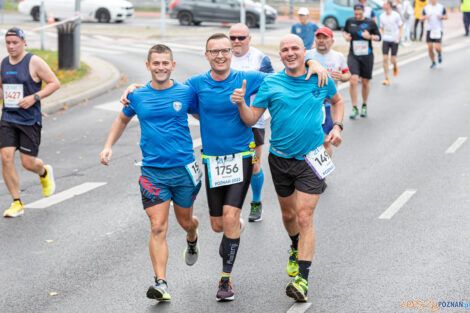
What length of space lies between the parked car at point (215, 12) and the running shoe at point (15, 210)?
2720cm

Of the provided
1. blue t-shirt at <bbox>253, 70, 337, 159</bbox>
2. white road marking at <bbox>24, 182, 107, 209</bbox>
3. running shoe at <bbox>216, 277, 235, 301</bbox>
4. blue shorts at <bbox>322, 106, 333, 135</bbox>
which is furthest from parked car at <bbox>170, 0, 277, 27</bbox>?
running shoe at <bbox>216, 277, 235, 301</bbox>

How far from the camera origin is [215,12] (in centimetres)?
3638

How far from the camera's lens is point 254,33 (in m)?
33.8

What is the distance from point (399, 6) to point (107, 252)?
2314 centimetres

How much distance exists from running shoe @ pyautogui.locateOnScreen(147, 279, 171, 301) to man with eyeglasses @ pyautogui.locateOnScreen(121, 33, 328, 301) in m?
0.42

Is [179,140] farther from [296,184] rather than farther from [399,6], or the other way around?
[399,6]

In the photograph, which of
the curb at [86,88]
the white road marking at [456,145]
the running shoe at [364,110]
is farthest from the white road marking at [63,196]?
the running shoe at [364,110]

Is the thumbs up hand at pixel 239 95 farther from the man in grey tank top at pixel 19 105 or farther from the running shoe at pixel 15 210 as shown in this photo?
the running shoe at pixel 15 210

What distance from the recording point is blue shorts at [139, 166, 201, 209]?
678 cm

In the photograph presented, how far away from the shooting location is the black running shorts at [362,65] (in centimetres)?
1559

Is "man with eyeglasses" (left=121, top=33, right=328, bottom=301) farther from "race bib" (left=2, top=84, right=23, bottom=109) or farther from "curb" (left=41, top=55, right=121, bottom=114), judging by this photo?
"curb" (left=41, top=55, right=121, bottom=114)

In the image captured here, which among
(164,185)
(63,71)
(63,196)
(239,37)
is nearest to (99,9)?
(63,71)

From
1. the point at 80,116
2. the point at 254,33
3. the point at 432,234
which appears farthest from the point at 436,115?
the point at 254,33

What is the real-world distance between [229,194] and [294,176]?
0.55m
